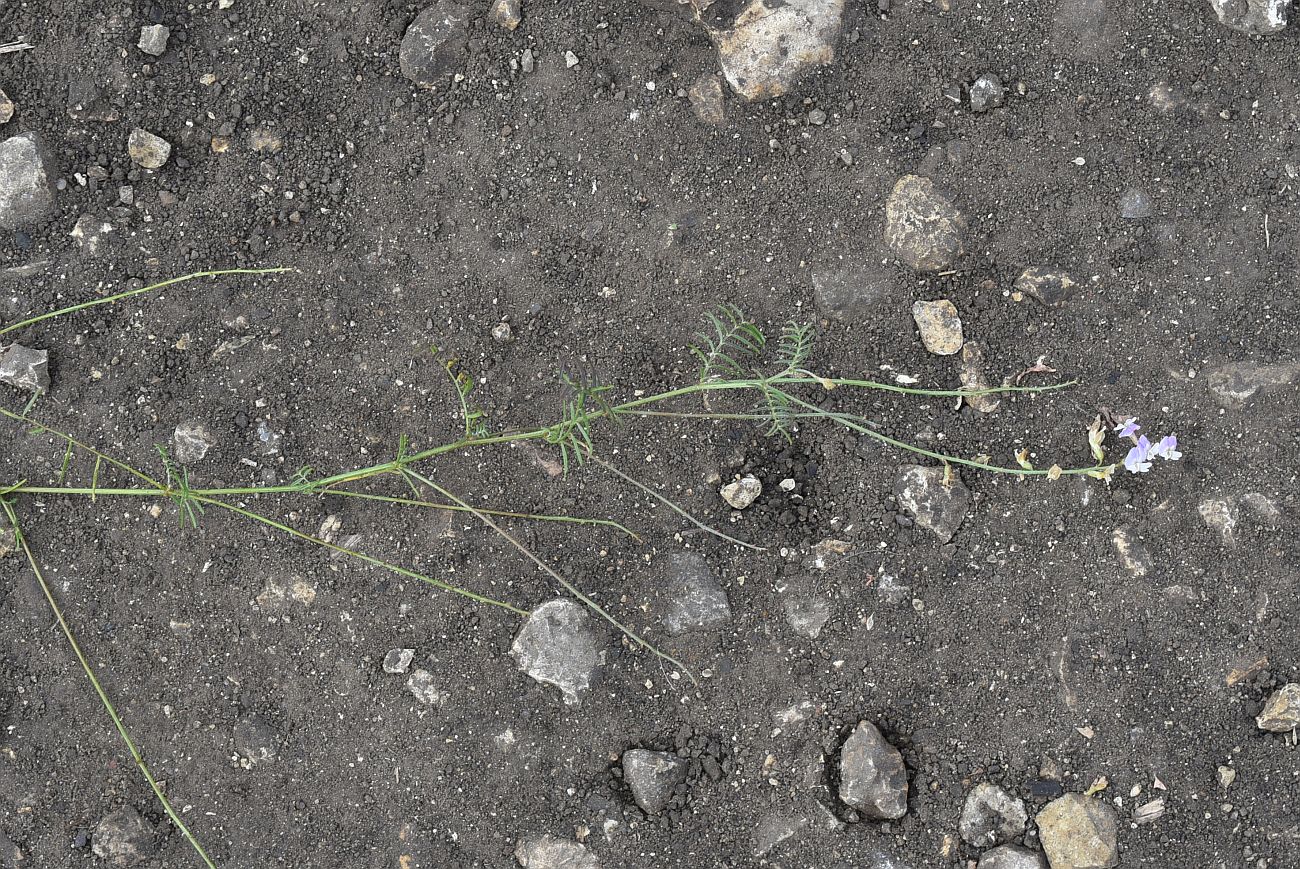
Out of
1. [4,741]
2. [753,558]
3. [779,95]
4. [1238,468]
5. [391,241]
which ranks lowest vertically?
[4,741]

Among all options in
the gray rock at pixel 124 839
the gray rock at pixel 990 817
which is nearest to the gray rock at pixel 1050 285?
the gray rock at pixel 990 817

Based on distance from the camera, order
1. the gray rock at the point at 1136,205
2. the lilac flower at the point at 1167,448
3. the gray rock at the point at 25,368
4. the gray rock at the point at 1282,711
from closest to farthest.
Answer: the lilac flower at the point at 1167,448 → the gray rock at the point at 1282,711 → the gray rock at the point at 1136,205 → the gray rock at the point at 25,368

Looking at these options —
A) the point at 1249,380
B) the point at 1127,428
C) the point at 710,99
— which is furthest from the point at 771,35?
the point at 1249,380

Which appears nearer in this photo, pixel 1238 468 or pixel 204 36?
pixel 1238 468

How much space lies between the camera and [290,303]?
266 cm

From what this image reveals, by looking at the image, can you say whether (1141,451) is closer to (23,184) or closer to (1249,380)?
(1249,380)

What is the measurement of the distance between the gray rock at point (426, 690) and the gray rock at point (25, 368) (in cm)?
141

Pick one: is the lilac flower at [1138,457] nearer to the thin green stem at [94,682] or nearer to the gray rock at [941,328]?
the gray rock at [941,328]

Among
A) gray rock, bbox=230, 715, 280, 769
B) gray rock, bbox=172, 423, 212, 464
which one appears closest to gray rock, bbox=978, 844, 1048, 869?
gray rock, bbox=230, 715, 280, 769

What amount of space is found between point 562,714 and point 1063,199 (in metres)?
2.06

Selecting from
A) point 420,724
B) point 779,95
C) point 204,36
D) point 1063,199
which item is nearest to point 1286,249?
point 1063,199

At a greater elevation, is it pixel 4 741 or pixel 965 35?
pixel 965 35

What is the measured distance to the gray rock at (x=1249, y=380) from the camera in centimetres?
250

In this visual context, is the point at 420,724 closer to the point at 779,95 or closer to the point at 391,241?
the point at 391,241
